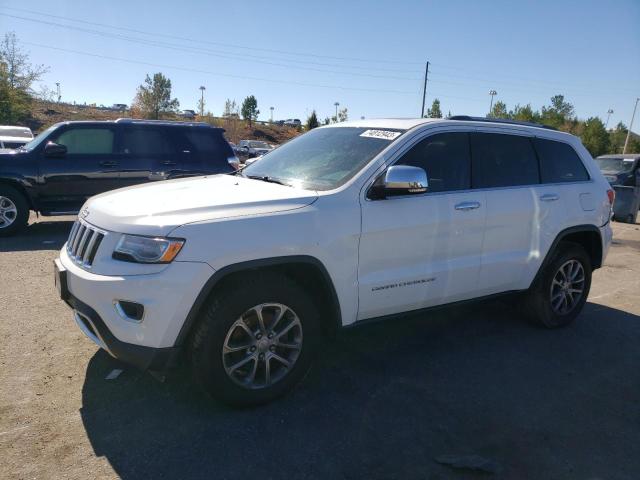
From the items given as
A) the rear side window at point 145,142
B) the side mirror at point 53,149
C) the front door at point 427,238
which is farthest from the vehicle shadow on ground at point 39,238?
the front door at point 427,238

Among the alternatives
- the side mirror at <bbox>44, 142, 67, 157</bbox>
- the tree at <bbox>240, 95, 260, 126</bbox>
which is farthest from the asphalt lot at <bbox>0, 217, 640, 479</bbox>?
the tree at <bbox>240, 95, 260, 126</bbox>

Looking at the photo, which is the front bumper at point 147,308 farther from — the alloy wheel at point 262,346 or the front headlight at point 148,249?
the alloy wheel at point 262,346

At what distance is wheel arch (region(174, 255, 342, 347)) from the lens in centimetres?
267

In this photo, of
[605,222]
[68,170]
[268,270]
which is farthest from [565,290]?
[68,170]

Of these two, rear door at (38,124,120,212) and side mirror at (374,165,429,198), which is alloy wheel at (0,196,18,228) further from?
side mirror at (374,165,429,198)

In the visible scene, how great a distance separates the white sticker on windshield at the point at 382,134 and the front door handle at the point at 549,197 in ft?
5.25

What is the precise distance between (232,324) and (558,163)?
347 cm

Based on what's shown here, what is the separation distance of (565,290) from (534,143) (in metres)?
1.46

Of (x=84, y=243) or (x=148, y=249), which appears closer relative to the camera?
(x=148, y=249)

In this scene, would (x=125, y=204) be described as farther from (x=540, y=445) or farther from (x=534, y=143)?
(x=534, y=143)

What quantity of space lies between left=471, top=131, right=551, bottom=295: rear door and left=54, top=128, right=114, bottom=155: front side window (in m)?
6.37

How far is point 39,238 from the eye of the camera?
752cm

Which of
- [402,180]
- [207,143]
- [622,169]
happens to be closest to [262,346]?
[402,180]

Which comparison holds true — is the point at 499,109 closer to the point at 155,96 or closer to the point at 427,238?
the point at 155,96
